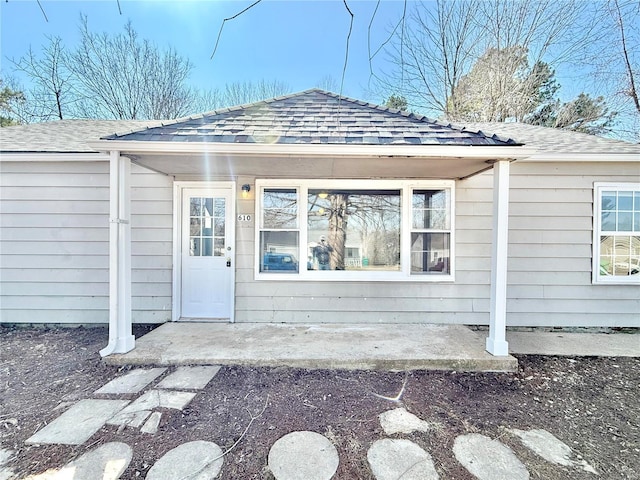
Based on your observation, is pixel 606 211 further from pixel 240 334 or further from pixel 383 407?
pixel 240 334

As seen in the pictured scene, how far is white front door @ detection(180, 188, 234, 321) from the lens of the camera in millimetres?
4691

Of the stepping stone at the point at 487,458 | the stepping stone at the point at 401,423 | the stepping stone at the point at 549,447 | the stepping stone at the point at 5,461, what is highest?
the stepping stone at the point at 401,423

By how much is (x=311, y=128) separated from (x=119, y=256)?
2.68 m

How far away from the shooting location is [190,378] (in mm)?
3076

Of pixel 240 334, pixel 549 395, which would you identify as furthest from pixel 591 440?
pixel 240 334

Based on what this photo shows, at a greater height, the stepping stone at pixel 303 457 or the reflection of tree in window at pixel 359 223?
the reflection of tree in window at pixel 359 223

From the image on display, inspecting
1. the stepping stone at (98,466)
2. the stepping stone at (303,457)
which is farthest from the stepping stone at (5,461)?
the stepping stone at (303,457)

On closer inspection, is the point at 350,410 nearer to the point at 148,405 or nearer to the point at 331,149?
the point at 148,405

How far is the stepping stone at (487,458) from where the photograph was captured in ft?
6.19

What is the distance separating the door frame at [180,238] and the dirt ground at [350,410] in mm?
1272

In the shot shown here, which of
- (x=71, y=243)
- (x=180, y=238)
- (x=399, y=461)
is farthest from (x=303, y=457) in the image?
(x=71, y=243)

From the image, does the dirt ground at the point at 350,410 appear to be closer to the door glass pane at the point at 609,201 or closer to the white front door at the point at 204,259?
the white front door at the point at 204,259

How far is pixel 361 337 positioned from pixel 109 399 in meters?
2.77

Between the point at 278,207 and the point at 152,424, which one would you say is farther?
the point at 278,207
